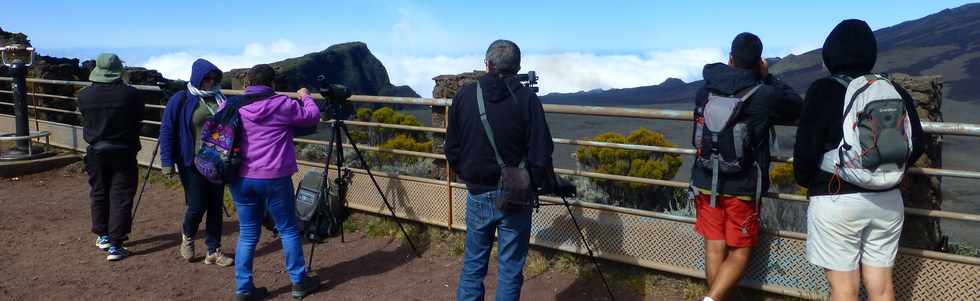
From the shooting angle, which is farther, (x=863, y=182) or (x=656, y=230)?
(x=656, y=230)

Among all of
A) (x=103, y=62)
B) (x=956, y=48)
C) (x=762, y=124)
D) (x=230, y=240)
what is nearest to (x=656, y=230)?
(x=762, y=124)

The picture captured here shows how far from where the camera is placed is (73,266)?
596 cm

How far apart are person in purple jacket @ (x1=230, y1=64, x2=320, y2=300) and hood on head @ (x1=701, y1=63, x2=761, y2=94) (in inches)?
98.9

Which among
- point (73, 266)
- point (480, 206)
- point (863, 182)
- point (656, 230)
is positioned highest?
point (863, 182)

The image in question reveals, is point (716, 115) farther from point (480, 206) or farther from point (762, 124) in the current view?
point (480, 206)

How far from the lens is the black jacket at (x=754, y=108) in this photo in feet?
12.0

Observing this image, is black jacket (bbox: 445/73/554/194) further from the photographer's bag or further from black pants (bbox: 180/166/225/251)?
black pants (bbox: 180/166/225/251)

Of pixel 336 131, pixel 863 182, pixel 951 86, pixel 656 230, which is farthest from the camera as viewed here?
pixel 951 86

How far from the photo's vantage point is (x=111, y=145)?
5.97 metres

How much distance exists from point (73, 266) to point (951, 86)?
187 feet

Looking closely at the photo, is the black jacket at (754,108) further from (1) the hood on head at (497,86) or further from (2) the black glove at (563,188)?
(1) the hood on head at (497,86)

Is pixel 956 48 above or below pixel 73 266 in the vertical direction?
above

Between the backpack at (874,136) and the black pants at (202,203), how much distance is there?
4.42 m

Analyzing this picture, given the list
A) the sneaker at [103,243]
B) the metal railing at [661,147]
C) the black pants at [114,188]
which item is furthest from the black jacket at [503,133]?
the sneaker at [103,243]
